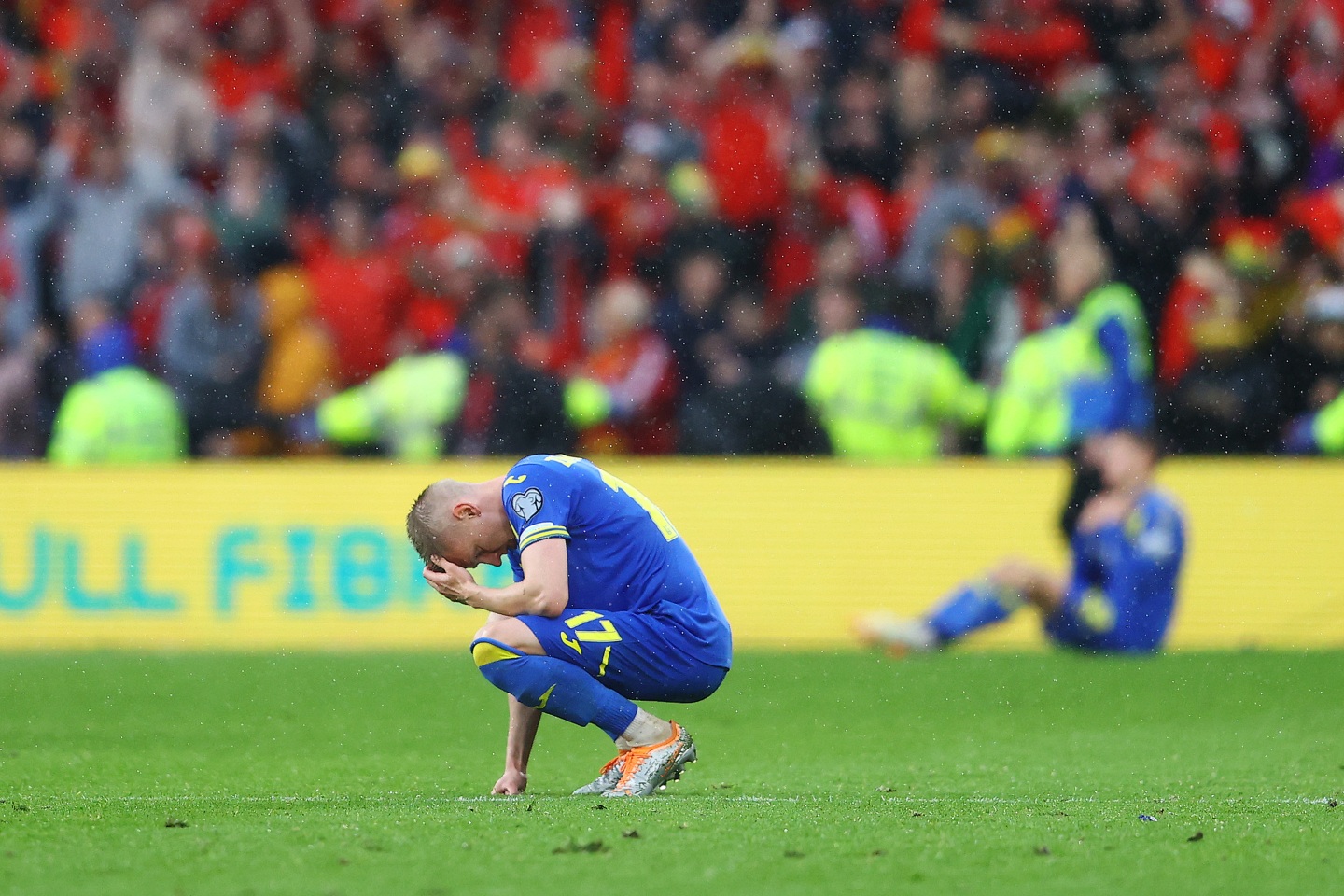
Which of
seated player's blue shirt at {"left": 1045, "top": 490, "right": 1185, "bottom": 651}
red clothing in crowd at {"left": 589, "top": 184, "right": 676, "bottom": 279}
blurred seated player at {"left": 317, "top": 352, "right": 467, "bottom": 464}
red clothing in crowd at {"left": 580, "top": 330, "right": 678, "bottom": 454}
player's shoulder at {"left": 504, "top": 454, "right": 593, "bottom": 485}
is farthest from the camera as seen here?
red clothing in crowd at {"left": 589, "top": 184, "right": 676, "bottom": 279}

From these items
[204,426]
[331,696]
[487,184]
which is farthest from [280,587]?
[487,184]

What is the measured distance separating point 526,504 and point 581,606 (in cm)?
49

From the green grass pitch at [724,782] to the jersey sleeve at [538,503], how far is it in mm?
861

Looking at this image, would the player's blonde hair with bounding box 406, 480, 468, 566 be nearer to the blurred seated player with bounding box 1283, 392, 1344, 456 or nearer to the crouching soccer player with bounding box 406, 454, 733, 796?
the crouching soccer player with bounding box 406, 454, 733, 796

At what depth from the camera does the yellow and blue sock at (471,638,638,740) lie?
6125 mm

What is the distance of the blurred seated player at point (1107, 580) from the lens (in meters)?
11.9

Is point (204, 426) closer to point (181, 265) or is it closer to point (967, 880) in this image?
point (181, 265)

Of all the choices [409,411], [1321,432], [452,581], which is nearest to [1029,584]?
[1321,432]

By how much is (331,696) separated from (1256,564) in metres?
6.07

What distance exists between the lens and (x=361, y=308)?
14.2 m

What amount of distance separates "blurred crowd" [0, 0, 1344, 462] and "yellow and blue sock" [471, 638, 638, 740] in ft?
21.9

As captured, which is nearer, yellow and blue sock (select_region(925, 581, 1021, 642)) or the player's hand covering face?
the player's hand covering face

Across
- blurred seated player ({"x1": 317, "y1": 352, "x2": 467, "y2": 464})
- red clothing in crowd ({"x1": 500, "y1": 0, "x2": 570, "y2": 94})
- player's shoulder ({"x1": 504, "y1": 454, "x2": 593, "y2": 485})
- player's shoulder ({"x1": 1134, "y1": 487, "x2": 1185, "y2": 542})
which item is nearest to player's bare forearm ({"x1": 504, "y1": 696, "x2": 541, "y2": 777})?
player's shoulder ({"x1": 504, "y1": 454, "x2": 593, "y2": 485})

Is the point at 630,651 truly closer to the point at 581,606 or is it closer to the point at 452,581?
the point at 581,606
